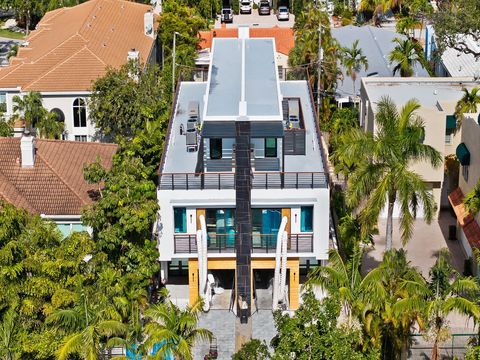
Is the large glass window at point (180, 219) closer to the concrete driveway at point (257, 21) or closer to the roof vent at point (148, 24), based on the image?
the roof vent at point (148, 24)

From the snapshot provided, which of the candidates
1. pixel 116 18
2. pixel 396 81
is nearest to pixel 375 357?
pixel 396 81

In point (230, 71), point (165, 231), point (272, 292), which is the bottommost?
point (272, 292)

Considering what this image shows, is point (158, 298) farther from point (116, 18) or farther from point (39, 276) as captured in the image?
point (116, 18)

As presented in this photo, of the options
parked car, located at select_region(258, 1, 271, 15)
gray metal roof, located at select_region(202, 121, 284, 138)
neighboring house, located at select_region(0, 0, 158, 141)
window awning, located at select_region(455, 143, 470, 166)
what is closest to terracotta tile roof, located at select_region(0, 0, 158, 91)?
neighboring house, located at select_region(0, 0, 158, 141)

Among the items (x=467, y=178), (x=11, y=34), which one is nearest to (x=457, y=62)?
(x=467, y=178)

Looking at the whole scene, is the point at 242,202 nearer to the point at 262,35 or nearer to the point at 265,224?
the point at 265,224

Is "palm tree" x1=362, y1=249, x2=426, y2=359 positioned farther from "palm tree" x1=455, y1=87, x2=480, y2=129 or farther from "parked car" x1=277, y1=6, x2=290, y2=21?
"parked car" x1=277, y1=6, x2=290, y2=21
